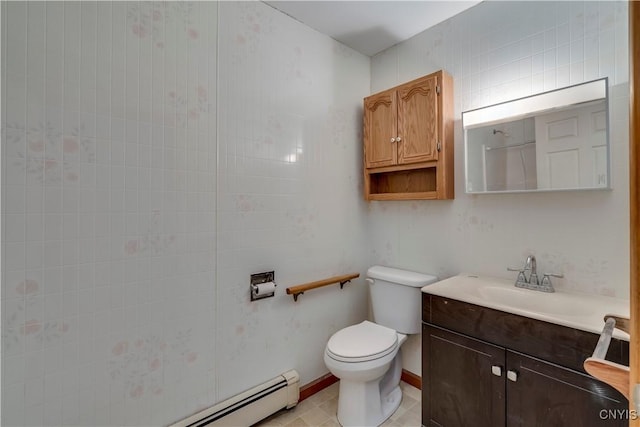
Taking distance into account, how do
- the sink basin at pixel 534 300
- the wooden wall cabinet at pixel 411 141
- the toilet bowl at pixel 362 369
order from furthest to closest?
1. the wooden wall cabinet at pixel 411 141
2. the toilet bowl at pixel 362 369
3. the sink basin at pixel 534 300

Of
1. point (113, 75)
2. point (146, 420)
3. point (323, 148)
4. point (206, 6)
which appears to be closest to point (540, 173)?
point (323, 148)

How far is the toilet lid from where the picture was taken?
1.67 meters

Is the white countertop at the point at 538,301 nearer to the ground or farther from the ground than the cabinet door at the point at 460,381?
farther from the ground

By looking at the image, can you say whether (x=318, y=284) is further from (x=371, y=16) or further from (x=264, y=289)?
(x=371, y=16)

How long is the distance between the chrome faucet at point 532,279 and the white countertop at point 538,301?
3cm

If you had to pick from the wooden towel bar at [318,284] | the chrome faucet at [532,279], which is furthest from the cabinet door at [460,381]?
the wooden towel bar at [318,284]

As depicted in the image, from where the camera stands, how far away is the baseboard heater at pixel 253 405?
60.9 inches

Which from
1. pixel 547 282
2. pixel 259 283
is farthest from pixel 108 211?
pixel 547 282

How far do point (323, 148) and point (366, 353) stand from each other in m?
1.30

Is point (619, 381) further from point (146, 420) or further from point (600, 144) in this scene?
point (146, 420)

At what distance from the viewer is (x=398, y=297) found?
6.56 feet

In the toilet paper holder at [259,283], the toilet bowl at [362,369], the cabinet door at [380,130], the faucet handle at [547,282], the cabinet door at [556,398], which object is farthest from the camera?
the cabinet door at [380,130]

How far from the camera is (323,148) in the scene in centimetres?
214

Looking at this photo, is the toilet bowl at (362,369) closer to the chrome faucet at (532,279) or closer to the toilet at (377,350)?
the toilet at (377,350)
